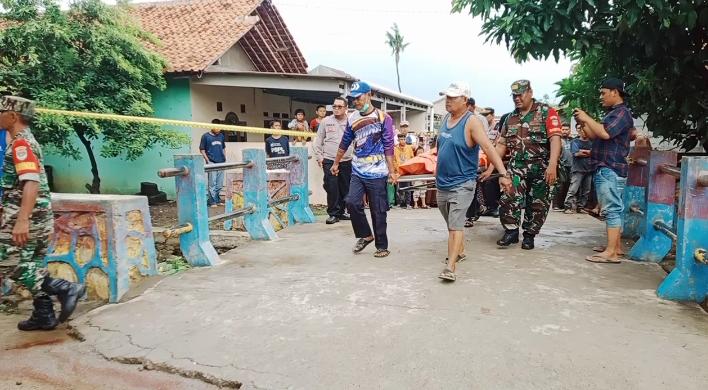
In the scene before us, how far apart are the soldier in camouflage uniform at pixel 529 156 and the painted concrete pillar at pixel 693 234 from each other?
1.39m

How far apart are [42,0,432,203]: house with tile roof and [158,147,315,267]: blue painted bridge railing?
12.4 ft

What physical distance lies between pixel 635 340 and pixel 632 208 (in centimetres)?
283

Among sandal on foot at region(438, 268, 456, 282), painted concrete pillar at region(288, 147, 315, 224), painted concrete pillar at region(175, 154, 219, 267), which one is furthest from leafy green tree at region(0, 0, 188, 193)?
sandal on foot at region(438, 268, 456, 282)

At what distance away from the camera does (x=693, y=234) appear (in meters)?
3.35

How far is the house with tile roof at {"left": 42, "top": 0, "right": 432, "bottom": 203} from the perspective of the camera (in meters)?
12.3

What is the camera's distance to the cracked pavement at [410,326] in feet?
7.91

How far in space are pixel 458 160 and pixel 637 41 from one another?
232cm

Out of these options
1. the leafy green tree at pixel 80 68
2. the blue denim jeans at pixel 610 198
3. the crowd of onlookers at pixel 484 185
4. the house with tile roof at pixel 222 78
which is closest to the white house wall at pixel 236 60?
the house with tile roof at pixel 222 78

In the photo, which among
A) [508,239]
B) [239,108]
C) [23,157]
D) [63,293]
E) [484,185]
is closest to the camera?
[23,157]

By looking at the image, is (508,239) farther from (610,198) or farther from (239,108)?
(239,108)

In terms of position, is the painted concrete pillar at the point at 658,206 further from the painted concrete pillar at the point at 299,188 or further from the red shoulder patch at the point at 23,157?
the red shoulder patch at the point at 23,157

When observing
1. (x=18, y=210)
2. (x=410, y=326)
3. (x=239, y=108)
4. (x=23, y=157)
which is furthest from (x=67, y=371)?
(x=239, y=108)

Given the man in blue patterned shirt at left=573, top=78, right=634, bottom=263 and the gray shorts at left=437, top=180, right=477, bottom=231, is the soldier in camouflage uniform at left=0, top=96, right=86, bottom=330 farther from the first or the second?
the man in blue patterned shirt at left=573, top=78, right=634, bottom=263

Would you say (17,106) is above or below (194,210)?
above
